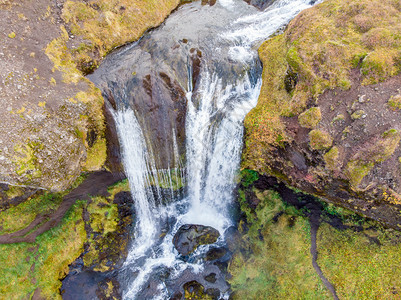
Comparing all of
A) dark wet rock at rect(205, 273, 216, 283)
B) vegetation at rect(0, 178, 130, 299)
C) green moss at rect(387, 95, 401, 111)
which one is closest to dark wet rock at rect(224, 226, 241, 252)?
dark wet rock at rect(205, 273, 216, 283)

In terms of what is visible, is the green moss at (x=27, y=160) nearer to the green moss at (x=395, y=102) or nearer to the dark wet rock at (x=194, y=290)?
the dark wet rock at (x=194, y=290)

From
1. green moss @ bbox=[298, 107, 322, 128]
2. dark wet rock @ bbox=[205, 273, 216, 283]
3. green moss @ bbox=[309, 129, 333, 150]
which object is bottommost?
dark wet rock @ bbox=[205, 273, 216, 283]

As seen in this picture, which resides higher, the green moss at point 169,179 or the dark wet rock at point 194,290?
the green moss at point 169,179

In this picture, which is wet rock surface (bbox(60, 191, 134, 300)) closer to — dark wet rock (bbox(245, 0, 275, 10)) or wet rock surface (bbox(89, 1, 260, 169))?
wet rock surface (bbox(89, 1, 260, 169))

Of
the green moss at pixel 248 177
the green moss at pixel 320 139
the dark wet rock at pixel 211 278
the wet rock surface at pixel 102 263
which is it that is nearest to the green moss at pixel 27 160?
the wet rock surface at pixel 102 263

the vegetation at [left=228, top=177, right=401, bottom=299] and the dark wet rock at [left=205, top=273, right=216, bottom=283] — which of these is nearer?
the vegetation at [left=228, top=177, right=401, bottom=299]

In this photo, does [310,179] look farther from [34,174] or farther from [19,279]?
[19,279]
